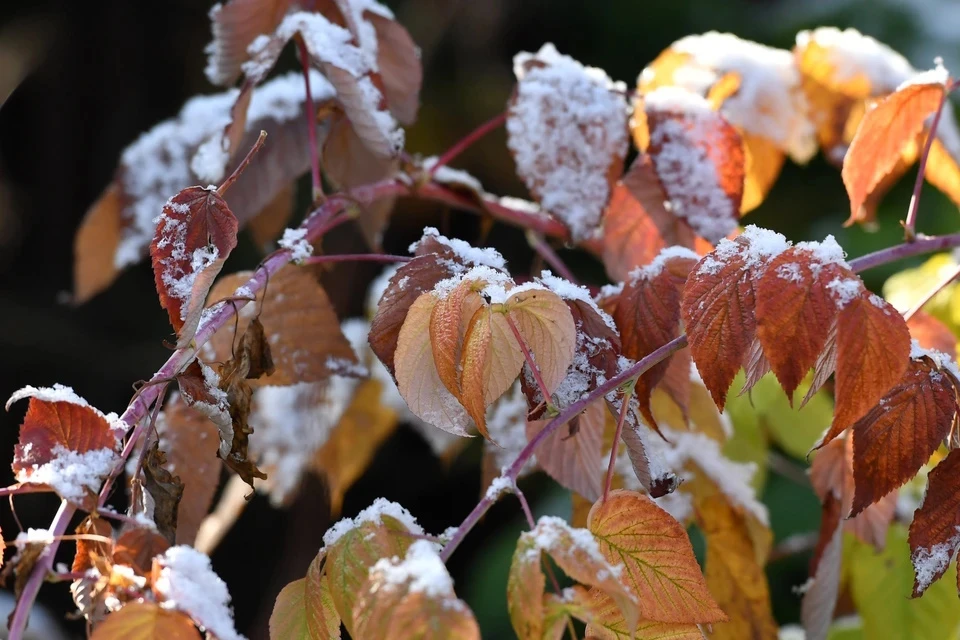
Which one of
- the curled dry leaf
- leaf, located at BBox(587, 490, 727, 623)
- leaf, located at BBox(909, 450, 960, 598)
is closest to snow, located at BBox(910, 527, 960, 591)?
leaf, located at BBox(909, 450, 960, 598)

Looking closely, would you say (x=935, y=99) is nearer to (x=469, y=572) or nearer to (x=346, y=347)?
(x=346, y=347)

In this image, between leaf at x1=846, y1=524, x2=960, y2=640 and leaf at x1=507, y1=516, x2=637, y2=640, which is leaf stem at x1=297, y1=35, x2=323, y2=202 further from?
leaf at x1=846, y1=524, x2=960, y2=640

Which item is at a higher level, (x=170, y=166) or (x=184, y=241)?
(x=184, y=241)

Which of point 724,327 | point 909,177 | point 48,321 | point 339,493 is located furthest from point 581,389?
point 48,321

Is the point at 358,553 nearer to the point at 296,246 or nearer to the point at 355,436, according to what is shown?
the point at 296,246

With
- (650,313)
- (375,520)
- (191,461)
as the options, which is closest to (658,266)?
(650,313)

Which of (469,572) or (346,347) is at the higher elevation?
(346,347)
